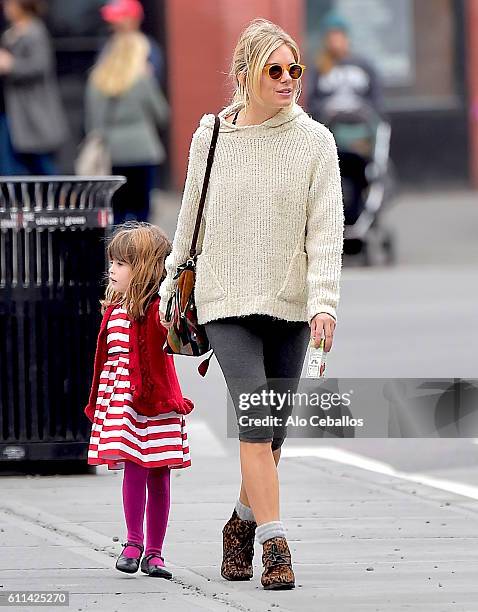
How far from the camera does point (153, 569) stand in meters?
5.92

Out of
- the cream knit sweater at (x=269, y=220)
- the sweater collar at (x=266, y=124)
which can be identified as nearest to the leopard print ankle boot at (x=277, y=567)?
the cream knit sweater at (x=269, y=220)

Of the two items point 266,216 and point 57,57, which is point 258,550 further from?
point 57,57

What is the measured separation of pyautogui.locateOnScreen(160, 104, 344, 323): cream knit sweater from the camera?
18.7ft

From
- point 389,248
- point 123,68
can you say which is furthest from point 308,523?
point 389,248

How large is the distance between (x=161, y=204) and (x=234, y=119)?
13.7 m

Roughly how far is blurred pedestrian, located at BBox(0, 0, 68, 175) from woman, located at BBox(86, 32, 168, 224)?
40cm

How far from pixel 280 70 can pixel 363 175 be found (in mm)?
10151

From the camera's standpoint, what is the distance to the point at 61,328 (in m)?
7.75

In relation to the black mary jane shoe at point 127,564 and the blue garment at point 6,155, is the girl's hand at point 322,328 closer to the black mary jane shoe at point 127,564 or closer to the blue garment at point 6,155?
the black mary jane shoe at point 127,564

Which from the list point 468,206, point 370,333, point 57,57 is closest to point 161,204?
point 57,57

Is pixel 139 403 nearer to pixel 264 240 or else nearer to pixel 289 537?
pixel 264 240

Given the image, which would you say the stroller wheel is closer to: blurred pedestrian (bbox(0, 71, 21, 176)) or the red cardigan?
blurred pedestrian (bbox(0, 71, 21, 176))

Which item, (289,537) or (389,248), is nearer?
(289,537)

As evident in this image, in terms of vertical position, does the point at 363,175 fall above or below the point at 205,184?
above
